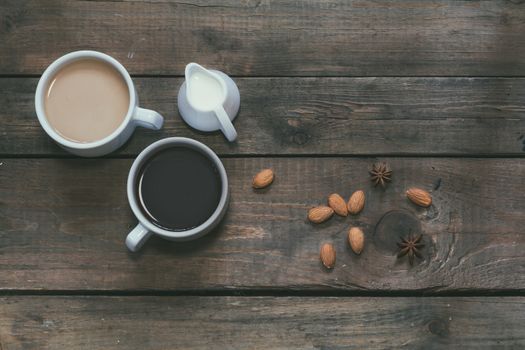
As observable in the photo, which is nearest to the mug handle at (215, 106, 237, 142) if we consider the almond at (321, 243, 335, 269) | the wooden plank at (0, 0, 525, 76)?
the wooden plank at (0, 0, 525, 76)

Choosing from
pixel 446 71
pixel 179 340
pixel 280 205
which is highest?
pixel 446 71

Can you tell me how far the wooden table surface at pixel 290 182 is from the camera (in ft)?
2.93

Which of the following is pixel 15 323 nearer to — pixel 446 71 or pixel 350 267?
pixel 350 267

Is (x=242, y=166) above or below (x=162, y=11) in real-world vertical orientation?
below

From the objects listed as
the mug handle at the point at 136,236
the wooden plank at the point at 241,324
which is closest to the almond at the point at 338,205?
the wooden plank at the point at 241,324

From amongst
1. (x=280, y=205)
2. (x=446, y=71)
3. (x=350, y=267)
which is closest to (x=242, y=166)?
(x=280, y=205)

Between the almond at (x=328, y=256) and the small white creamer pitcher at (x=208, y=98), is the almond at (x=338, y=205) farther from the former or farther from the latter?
the small white creamer pitcher at (x=208, y=98)

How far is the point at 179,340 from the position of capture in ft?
2.93

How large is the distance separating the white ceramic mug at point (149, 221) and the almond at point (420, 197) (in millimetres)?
265

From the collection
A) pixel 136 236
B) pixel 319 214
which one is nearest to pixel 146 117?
pixel 136 236

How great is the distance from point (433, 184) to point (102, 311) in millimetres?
507

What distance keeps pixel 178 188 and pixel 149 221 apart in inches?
2.3

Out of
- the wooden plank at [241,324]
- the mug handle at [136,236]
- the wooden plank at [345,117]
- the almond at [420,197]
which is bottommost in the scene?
the wooden plank at [241,324]

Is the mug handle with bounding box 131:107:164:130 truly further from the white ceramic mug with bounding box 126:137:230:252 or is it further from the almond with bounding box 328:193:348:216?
the almond with bounding box 328:193:348:216
